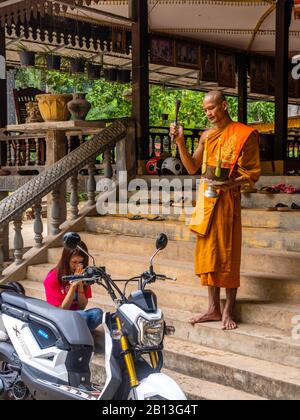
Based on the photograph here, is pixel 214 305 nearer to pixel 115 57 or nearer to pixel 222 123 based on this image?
pixel 222 123

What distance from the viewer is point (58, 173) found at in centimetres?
730

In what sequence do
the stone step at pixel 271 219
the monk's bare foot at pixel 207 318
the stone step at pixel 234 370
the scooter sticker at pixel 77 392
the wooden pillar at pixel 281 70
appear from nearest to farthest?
1. the scooter sticker at pixel 77 392
2. the stone step at pixel 234 370
3. the monk's bare foot at pixel 207 318
4. the stone step at pixel 271 219
5. the wooden pillar at pixel 281 70

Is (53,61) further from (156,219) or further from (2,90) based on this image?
(156,219)

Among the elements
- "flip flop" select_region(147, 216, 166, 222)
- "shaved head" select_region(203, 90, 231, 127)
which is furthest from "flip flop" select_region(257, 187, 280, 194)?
"shaved head" select_region(203, 90, 231, 127)

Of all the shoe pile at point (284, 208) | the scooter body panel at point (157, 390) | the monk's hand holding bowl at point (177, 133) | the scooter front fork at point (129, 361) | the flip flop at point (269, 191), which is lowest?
the scooter body panel at point (157, 390)

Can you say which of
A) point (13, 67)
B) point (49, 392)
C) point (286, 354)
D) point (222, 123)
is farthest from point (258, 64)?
point (49, 392)

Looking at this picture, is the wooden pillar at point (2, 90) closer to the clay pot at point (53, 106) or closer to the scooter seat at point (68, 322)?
the clay pot at point (53, 106)

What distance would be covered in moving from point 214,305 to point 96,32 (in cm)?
753

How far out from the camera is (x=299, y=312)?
4840 mm

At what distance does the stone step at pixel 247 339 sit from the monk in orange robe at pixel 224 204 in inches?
4.2

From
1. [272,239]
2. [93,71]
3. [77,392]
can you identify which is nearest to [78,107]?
[272,239]

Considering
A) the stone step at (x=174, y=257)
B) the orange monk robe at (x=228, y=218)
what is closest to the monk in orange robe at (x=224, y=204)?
the orange monk robe at (x=228, y=218)

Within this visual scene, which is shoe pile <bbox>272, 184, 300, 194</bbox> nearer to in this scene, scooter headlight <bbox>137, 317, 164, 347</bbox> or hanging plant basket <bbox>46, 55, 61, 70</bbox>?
scooter headlight <bbox>137, 317, 164, 347</bbox>

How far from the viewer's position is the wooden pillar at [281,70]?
8734mm
